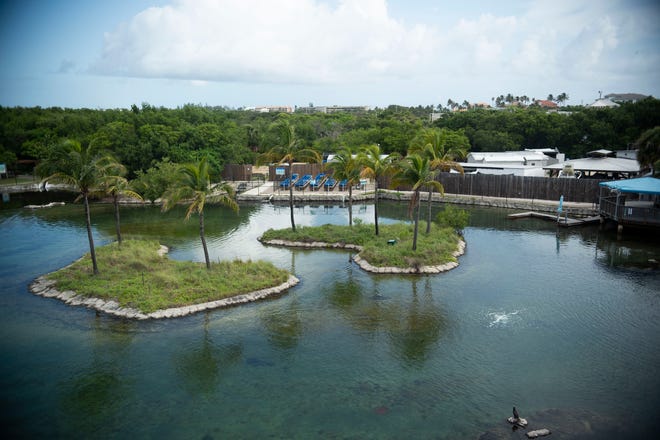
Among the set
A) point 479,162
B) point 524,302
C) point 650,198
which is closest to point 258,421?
point 524,302

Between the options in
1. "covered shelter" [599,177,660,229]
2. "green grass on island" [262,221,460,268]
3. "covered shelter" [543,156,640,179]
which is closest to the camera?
"green grass on island" [262,221,460,268]

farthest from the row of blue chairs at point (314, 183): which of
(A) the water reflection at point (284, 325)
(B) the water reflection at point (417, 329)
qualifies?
(A) the water reflection at point (284, 325)

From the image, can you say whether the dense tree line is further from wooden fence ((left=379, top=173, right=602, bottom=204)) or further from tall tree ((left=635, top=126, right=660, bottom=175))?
tall tree ((left=635, top=126, right=660, bottom=175))

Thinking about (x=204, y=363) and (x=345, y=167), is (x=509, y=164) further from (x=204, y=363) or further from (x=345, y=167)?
(x=204, y=363)

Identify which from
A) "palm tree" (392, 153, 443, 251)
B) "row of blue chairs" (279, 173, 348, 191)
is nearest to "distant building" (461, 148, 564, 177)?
"row of blue chairs" (279, 173, 348, 191)

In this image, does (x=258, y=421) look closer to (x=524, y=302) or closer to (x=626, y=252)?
(x=524, y=302)

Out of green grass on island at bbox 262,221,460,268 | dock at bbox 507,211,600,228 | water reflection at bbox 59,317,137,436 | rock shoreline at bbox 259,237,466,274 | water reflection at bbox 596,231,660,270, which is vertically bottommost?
water reflection at bbox 59,317,137,436
